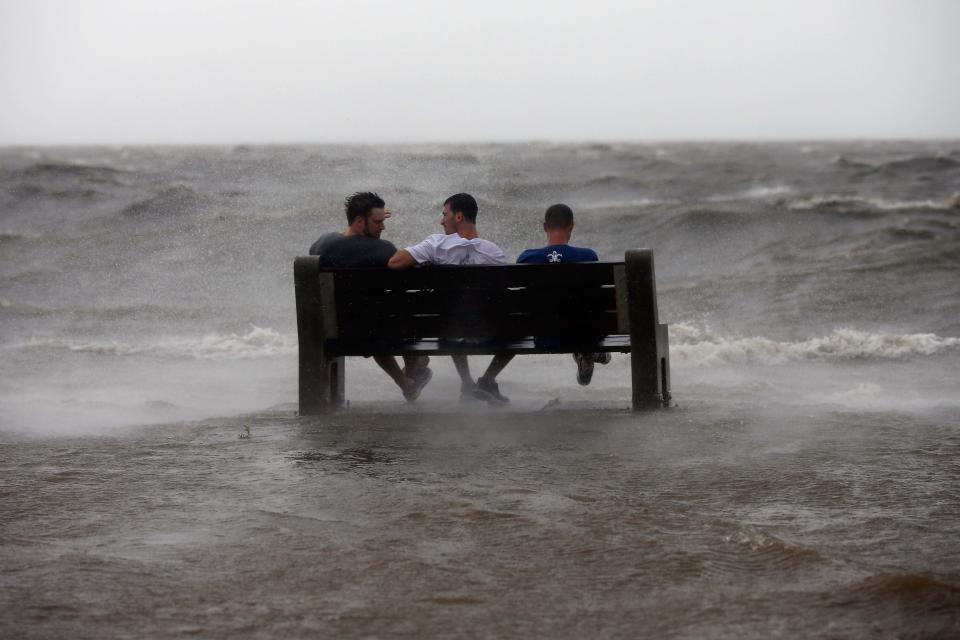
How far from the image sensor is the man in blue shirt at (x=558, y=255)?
6398mm

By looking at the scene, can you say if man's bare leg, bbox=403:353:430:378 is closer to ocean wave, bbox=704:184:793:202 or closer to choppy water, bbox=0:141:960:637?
choppy water, bbox=0:141:960:637

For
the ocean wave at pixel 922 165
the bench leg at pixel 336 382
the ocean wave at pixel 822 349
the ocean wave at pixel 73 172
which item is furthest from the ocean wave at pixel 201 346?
the ocean wave at pixel 922 165

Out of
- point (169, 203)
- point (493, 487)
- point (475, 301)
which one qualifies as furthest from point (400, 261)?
point (169, 203)

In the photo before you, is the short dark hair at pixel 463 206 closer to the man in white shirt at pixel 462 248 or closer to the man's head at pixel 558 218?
the man in white shirt at pixel 462 248

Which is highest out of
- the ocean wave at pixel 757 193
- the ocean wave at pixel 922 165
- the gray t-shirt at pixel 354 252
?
the ocean wave at pixel 922 165

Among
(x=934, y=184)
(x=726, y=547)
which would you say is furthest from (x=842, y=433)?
(x=934, y=184)

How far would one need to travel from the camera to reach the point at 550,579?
10.3ft

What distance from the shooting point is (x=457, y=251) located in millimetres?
6434

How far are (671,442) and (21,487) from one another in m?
2.80

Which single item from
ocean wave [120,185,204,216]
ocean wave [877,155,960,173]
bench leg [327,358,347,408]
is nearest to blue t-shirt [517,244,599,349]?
bench leg [327,358,347,408]

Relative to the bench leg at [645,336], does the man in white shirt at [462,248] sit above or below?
above

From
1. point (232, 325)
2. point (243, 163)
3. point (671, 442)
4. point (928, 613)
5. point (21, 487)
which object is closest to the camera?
point (928, 613)

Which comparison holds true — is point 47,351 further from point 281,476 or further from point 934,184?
point 934,184

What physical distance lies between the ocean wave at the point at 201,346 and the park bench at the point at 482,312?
187 inches
